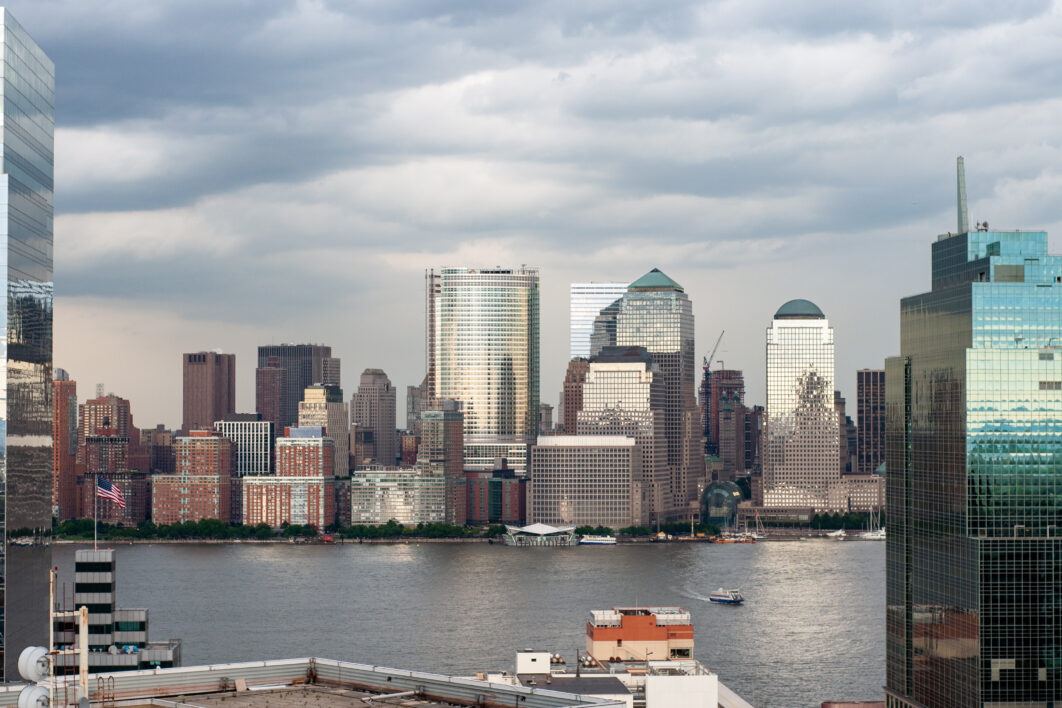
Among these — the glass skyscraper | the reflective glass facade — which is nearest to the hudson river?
the reflective glass facade

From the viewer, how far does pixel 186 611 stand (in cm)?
12106

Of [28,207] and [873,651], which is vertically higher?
[28,207]

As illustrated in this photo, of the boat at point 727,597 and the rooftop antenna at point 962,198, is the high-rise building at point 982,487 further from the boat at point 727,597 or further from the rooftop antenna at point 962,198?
the boat at point 727,597

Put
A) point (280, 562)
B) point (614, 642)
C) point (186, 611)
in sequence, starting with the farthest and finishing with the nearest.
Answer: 1. point (280, 562)
2. point (186, 611)
3. point (614, 642)

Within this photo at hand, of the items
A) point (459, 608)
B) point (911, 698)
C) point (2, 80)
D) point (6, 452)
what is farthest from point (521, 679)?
point (459, 608)

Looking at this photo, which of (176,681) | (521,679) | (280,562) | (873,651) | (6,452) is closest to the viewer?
(176,681)

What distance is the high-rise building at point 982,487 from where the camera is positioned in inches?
2608

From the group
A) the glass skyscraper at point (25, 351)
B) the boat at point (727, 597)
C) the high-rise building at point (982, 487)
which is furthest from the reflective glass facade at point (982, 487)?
the boat at point (727, 597)

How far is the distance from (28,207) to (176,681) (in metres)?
44.1

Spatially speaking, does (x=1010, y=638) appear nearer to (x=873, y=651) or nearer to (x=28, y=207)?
(x=873, y=651)

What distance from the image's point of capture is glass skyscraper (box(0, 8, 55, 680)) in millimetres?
65062

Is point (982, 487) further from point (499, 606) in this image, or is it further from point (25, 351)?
point (499, 606)

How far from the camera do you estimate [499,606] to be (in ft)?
413

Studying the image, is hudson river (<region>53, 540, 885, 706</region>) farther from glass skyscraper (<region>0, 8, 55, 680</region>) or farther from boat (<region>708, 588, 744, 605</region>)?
glass skyscraper (<region>0, 8, 55, 680</region>)
